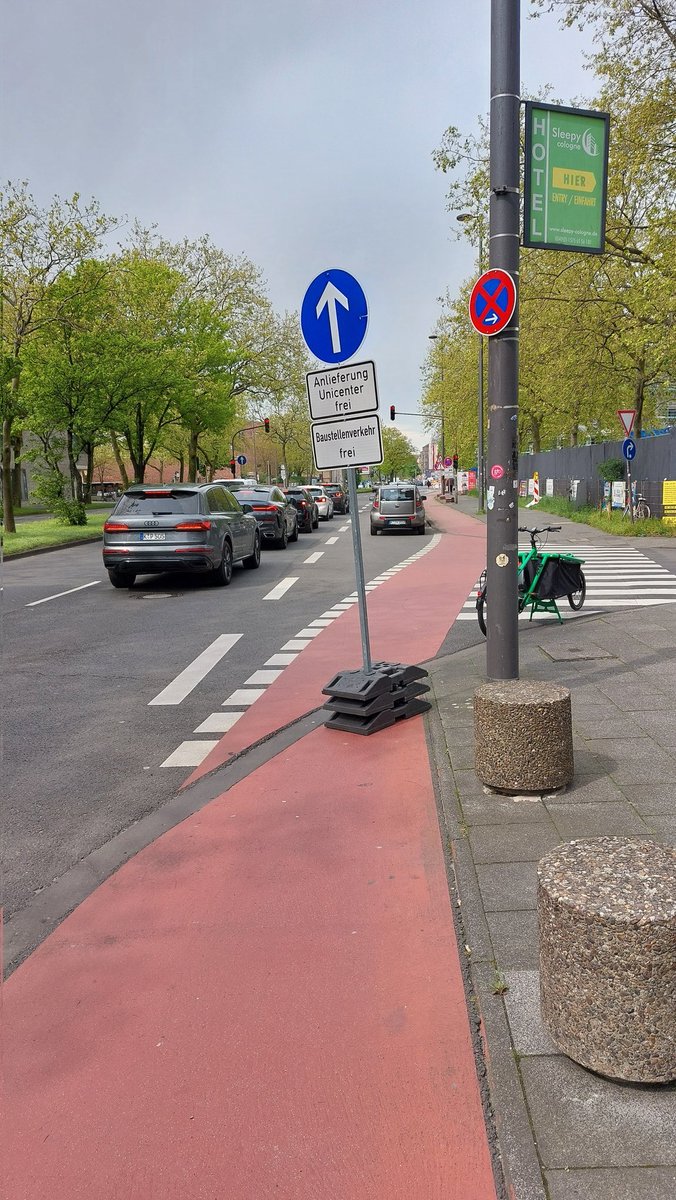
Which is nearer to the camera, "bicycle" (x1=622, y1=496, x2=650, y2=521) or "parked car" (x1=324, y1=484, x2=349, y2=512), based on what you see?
"bicycle" (x1=622, y1=496, x2=650, y2=521)

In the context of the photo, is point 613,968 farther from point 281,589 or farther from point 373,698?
point 281,589

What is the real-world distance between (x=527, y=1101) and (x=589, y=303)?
944 inches

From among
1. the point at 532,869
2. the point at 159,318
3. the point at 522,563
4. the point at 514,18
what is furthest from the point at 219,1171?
the point at 159,318

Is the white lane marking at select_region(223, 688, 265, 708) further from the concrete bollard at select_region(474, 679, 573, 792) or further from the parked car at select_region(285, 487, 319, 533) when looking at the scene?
the parked car at select_region(285, 487, 319, 533)

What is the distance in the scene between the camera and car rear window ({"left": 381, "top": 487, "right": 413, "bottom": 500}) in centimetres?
2847

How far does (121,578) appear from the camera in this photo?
14.4m

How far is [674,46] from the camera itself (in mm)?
18016

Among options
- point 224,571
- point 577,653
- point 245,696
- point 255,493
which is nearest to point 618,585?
point 577,653

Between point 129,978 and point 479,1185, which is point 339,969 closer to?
point 129,978

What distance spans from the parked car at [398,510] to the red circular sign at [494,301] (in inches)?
885

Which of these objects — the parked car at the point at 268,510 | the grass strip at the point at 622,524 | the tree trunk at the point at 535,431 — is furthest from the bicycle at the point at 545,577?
the tree trunk at the point at 535,431

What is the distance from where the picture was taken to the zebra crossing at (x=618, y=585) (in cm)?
1138

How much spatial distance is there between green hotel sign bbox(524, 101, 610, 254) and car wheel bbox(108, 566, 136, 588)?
31.9 feet

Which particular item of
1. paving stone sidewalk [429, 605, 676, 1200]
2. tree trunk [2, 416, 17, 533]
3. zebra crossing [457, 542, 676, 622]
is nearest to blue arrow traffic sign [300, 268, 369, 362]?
paving stone sidewalk [429, 605, 676, 1200]
